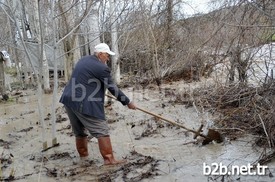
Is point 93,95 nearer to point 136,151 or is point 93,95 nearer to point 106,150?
point 106,150

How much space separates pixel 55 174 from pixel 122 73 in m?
13.3

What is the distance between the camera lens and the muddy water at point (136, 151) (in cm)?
523

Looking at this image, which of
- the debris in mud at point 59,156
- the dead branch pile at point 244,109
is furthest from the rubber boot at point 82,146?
the dead branch pile at point 244,109

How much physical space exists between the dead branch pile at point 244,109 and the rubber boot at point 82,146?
238 centimetres

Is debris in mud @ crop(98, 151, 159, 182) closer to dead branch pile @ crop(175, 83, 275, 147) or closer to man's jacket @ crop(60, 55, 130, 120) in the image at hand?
man's jacket @ crop(60, 55, 130, 120)

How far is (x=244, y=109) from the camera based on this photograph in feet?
23.4

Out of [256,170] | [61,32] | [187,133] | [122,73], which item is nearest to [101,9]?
[61,32]

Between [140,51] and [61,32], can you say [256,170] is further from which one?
[140,51]

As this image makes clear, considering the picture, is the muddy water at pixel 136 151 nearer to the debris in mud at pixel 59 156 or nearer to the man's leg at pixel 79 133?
the debris in mud at pixel 59 156

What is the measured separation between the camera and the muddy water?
523cm

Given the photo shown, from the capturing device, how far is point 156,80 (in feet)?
46.9

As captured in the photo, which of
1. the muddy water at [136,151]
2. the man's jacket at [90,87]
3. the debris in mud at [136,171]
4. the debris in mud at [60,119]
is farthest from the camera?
the debris in mud at [60,119]

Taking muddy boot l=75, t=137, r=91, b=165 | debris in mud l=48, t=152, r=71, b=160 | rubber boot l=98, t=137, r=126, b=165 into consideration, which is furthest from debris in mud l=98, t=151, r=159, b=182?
debris in mud l=48, t=152, r=71, b=160

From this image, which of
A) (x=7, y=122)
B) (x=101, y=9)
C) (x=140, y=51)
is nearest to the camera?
(x=7, y=122)
